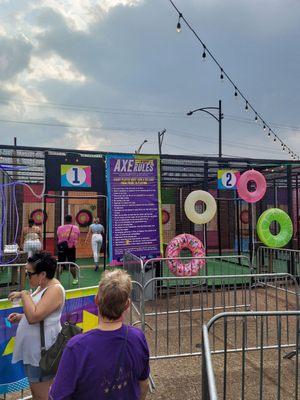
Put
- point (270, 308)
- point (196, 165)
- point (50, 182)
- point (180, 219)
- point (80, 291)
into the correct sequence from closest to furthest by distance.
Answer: point (80, 291) → point (270, 308) → point (50, 182) → point (196, 165) → point (180, 219)

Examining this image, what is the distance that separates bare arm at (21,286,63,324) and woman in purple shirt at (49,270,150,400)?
3.26ft

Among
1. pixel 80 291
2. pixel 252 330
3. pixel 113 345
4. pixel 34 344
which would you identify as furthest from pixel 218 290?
pixel 113 345

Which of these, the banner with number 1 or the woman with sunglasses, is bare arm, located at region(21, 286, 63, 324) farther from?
the banner with number 1

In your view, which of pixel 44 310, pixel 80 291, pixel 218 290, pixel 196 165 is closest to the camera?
pixel 44 310

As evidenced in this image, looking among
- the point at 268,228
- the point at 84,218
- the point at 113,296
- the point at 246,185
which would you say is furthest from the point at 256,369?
the point at 84,218

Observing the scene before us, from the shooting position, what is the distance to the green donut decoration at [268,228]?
28.1 ft

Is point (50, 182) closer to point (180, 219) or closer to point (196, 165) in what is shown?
point (196, 165)

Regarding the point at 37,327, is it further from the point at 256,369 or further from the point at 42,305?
the point at 256,369

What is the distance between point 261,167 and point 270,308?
4633 millimetres

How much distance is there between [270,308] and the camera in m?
6.91

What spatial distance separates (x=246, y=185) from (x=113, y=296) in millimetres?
7465

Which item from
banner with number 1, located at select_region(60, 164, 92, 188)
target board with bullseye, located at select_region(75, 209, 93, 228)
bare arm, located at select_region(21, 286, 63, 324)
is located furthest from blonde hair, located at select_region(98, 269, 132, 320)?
target board with bullseye, located at select_region(75, 209, 93, 228)

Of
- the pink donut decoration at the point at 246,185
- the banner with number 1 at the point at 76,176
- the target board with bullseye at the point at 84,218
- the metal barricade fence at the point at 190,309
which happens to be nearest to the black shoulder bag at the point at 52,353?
the metal barricade fence at the point at 190,309

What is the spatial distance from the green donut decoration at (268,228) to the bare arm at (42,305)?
21.9ft
